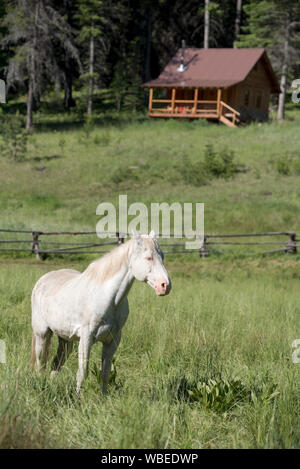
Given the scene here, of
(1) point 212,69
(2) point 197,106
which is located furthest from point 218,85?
(2) point 197,106

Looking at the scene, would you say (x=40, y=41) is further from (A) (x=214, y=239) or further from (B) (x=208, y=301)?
(B) (x=208, y=301)

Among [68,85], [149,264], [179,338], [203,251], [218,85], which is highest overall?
[218,85]

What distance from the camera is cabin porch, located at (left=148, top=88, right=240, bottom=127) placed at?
38.6 meters

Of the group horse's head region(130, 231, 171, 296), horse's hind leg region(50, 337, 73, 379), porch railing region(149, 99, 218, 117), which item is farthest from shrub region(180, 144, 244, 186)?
horse's head region(130, 231, 171, 296)

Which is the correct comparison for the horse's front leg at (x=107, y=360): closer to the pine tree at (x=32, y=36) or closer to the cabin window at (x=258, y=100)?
the pine tree at (x=32, y=36)

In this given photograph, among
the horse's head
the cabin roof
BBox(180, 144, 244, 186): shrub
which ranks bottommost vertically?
BBox(180, 144, 244, 186): shrub

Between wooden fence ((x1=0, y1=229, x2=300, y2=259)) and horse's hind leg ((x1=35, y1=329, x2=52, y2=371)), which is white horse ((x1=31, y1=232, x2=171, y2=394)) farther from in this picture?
wooden fence ((x1=0, y1=229, x2=300, y2=259))

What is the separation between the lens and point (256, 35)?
43.7 metres

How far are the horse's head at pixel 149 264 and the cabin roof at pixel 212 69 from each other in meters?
35.9

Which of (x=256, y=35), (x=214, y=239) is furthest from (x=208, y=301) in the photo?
(x=256, y=35)

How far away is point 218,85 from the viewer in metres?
38.3

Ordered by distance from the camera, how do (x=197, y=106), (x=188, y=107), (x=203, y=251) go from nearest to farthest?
(x=203, y=251) < (x=188, y=107) < (x=197, y=106)

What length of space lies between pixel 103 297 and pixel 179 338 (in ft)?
8.77

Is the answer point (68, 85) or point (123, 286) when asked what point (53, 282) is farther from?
point (68, 85)
